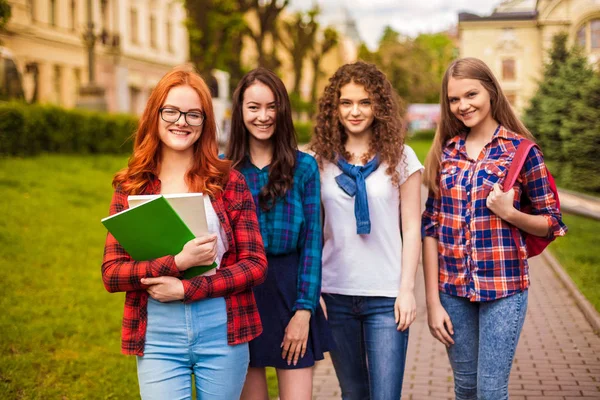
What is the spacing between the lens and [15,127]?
14109 millimetres

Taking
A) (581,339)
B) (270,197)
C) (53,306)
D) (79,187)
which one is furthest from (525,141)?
(79,187)

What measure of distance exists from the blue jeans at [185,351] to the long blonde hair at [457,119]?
4.67 ft

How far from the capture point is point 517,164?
340 cm

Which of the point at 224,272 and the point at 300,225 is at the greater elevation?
the point at 300,225

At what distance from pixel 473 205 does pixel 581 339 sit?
448cm

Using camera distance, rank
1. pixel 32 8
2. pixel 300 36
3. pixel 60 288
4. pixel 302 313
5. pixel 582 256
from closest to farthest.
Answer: pixel 302 313 → pixel 60 288 → pixel 582 256 → pixel 32 8 → pixel 300 36

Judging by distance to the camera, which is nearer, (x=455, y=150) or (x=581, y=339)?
(x=455, y=150)

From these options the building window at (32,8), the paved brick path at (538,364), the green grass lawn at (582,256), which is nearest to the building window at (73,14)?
the building window at (32,8)

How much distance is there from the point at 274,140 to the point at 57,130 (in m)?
13.2

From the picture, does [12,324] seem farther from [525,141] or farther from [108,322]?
[525,141]

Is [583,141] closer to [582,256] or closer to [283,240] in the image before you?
[582,256]

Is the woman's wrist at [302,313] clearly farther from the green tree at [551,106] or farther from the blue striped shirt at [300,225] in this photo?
the green tree at [551,106]

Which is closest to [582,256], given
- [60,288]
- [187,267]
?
[60,288]

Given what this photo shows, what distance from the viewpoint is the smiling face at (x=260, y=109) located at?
345 cm
